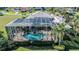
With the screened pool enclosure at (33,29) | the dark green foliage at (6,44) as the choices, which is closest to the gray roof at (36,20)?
the screened pool enclosure at (33,29)

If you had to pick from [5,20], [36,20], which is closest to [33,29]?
[36,20]

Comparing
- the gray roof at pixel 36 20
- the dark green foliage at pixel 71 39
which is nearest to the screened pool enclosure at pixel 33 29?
the gray roof at pixel 36 20

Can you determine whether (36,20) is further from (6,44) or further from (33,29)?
(6,44)

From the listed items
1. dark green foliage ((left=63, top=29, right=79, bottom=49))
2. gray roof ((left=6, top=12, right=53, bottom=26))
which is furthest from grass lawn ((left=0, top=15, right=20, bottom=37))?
dark green foliage ((left=63, top=29, right=79, bottom=49))

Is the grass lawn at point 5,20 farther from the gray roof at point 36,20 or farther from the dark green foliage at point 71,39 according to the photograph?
the dark green foliage at point 71,39

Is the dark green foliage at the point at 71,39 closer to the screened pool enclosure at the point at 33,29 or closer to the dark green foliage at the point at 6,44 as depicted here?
the screened pool enclosure at the point at 33,29

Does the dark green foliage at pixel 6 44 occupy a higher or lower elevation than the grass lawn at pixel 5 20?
lower
